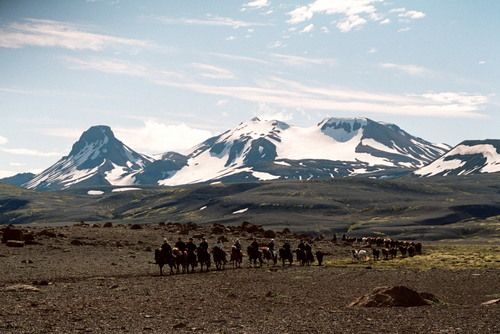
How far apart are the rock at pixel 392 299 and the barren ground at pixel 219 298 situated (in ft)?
3.20

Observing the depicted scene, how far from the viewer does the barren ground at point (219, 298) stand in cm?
2511

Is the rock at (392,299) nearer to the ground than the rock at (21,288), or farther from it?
nearer to the ground

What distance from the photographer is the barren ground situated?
82.4ft

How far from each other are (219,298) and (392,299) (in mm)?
9631

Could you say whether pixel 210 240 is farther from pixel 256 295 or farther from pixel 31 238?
pixel 256 295

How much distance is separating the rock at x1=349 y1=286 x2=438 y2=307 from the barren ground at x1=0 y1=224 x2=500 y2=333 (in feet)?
3.20

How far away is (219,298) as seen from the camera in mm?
36188

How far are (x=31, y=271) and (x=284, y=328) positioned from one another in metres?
28.4

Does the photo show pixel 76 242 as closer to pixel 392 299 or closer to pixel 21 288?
pixel 21 288

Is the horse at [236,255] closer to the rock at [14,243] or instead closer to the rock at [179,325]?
the rock at [14,243]

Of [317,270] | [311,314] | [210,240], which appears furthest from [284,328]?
[210,240]

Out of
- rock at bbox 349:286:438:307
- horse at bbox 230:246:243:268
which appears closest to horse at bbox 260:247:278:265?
horse at bbox 230:246:243:268

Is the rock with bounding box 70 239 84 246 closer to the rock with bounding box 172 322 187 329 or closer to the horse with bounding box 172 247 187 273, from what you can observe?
the horse with bounding box 172 247 187 273

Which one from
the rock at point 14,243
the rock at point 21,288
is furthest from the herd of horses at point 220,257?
the rock at point 14,243
